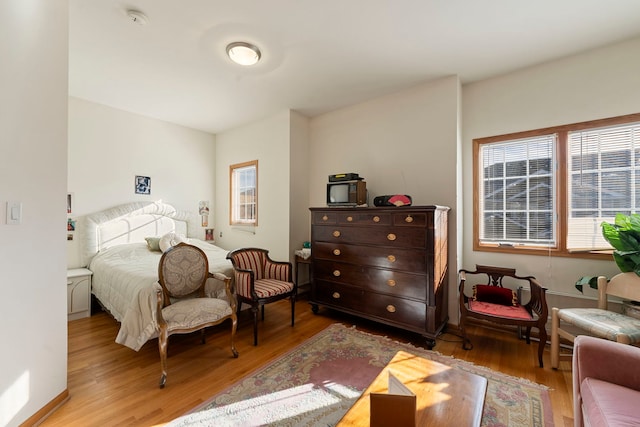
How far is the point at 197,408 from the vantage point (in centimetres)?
179

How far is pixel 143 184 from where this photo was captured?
4.34m

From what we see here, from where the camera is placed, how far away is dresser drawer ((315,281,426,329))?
2.68 m

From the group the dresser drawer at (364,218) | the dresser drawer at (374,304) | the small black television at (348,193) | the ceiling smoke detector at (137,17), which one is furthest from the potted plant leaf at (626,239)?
the ceiling smoke detector at (137,17)

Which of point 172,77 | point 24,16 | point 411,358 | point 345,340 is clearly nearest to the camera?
point 24,16

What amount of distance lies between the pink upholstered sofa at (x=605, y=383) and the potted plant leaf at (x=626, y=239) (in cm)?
119

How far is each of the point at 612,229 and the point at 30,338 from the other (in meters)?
4.32

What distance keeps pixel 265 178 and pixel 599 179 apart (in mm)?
4105

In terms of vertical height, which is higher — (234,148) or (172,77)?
(172,77)

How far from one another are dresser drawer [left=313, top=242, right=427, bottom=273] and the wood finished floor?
79cm

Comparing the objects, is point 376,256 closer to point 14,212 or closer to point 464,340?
point 464,340

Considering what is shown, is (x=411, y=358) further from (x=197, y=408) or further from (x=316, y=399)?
(x=197, y=408)

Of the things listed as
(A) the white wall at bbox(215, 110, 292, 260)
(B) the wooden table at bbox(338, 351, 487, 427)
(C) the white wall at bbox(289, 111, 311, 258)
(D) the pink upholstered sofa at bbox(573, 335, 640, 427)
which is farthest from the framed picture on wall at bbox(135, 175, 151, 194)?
(D) the pink upholstered sofa at bbox(573, 335, 640, 427)

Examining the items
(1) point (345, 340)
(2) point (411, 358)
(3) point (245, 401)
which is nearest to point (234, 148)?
(1) point (345, 340)

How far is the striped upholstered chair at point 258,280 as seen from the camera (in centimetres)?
280
